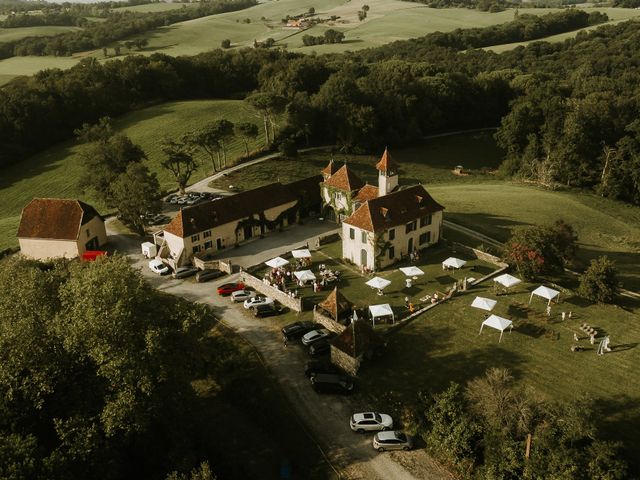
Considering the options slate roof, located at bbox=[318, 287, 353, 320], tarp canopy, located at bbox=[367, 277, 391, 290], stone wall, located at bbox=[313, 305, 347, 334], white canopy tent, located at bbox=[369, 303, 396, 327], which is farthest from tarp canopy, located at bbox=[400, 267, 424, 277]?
stone wall, located at bbox=[313, 305, 347, 334]

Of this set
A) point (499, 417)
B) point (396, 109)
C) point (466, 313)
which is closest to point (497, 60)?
point (396, 109)

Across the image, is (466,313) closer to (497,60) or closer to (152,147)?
(152,147)

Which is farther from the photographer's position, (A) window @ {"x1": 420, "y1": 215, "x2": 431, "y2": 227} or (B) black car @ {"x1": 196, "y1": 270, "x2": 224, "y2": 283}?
(A) window @ {"x1": 420, "y1": 215, "x2": 431, "y2": 227}

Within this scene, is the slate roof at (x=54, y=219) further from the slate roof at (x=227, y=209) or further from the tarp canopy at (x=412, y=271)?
the tarp canopy at (x=412, y=271)

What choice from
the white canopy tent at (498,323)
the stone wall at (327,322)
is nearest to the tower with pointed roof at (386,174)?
the stone wall at (327,322)

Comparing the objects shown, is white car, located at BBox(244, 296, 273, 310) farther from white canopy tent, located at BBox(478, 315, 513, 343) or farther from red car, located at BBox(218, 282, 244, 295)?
white canopy tent, located at BBox(478, 315, 513, 343)

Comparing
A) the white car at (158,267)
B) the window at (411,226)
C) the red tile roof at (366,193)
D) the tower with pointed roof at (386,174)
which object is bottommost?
the white car at (158,267)

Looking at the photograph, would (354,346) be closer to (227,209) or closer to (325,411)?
(325,411)
